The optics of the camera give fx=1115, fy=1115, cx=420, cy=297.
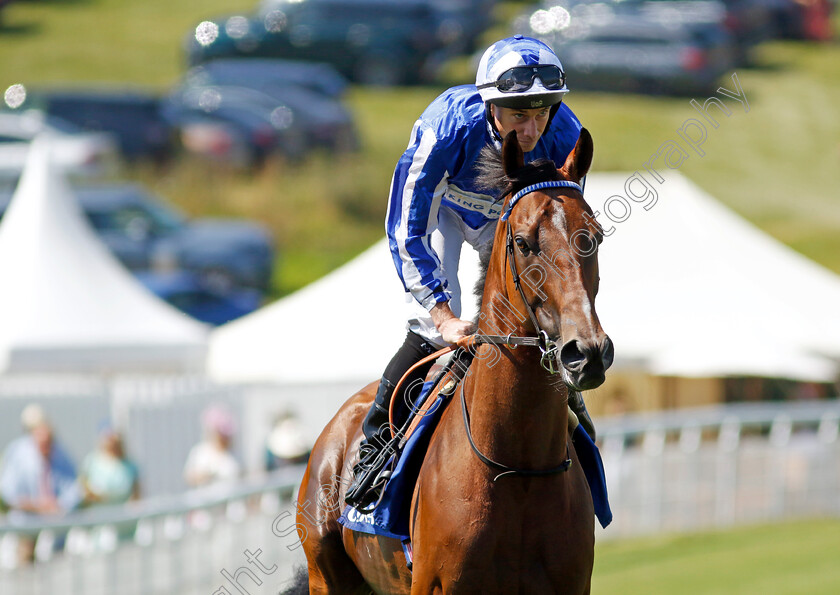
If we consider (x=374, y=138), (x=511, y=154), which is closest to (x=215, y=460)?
(x=511, y=154)

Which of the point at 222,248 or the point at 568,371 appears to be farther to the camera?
the point at 222,248

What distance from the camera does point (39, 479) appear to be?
9078 mm

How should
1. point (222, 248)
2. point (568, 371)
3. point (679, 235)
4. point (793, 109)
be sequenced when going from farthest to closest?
point (793, 109)
point (222, 248)
point (679, 235)
point (568, 371)

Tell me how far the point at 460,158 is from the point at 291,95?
21.7 meters

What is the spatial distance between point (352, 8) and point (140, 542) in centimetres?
2247

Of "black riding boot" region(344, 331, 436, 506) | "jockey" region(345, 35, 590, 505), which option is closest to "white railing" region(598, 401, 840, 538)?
"black riding boot" region(344, 331, 436, 506)

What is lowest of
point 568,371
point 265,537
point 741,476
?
point 741,476

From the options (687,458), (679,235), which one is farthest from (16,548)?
(679,235)

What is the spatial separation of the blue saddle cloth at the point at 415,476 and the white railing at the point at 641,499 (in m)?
3.63

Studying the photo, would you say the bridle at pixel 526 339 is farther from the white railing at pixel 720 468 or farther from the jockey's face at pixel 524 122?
the white railing at pixel 720 468

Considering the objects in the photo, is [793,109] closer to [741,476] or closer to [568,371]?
[741,476]

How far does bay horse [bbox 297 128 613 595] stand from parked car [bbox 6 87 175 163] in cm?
2146

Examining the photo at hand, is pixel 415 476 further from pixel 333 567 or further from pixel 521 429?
pixel 333 567

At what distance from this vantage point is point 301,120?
25.4 metres
